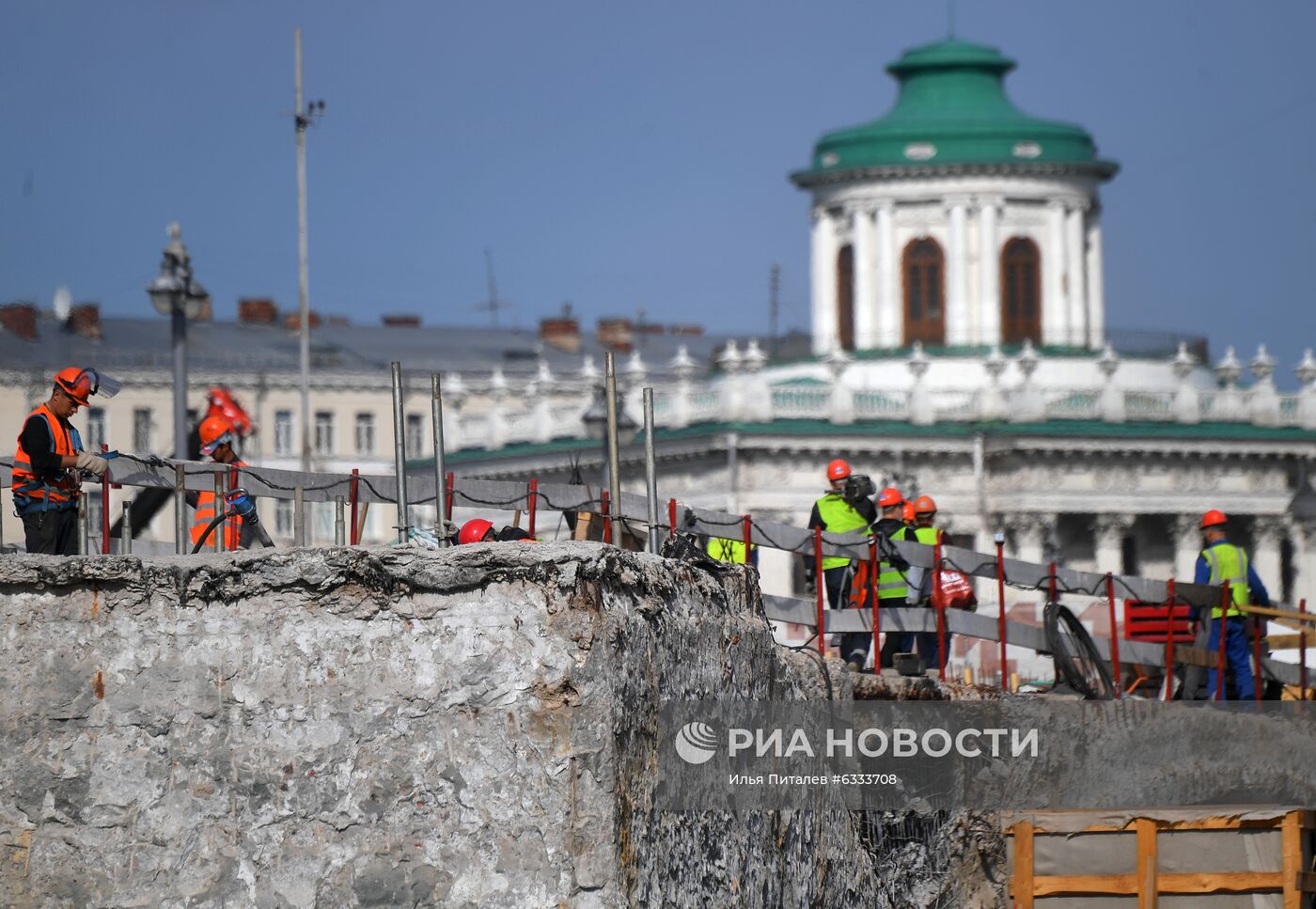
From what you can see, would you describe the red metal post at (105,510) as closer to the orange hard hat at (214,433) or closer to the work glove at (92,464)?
the work glove at (92,464)

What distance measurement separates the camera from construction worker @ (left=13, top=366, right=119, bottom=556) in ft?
40.7

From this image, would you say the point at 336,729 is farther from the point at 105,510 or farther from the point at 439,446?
the point at 105,510

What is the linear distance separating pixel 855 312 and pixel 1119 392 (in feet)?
27.1

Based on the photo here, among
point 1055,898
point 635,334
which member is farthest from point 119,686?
point 635,334

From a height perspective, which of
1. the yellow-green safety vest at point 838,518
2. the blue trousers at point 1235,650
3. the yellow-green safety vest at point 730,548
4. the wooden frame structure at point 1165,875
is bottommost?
the wooden frame structure at point 1165,875

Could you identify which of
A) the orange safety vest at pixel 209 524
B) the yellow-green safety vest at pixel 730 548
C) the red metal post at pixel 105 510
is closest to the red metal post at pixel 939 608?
the yellow-green safety vest at pixel 730 548

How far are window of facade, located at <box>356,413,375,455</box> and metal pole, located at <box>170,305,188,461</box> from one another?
58607 mm

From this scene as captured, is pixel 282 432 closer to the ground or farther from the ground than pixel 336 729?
farther from the ground

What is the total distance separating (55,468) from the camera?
488 inches

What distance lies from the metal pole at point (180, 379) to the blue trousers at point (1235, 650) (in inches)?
350

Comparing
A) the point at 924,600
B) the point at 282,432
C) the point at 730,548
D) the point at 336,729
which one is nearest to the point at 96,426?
the point at 282,432

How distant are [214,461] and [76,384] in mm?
3550

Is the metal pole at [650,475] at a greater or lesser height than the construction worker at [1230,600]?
greater

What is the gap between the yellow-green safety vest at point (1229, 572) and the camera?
19672 millimetres
